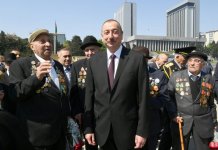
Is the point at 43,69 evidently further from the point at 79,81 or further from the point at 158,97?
the point at 158,97

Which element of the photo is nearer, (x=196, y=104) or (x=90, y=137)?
(x=90, y=137)

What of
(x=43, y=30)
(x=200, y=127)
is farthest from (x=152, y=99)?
(x=43, y=30)

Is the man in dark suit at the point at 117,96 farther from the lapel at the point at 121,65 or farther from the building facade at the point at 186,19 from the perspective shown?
the building facade at the point at 186,19

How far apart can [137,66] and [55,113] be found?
40.6 inches

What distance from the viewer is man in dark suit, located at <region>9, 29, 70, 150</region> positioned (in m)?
3.44

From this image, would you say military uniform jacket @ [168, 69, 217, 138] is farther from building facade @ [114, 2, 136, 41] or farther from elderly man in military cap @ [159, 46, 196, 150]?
building facade @ [114, 2, 136, 41]

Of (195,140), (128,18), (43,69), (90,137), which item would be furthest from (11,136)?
(128,18)

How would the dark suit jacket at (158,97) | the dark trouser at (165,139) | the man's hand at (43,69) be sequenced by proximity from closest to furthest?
the man's hand at (43,69) < the dark suit jacket at (158,97) < the dark trouser at (165,139)

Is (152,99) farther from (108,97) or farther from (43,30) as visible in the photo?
(43,30)

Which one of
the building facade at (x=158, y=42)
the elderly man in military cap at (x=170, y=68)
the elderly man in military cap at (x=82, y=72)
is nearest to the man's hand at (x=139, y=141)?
the elderly man in military cap at (x=82, y=72)

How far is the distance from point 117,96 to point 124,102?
9cm

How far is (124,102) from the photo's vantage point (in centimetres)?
331

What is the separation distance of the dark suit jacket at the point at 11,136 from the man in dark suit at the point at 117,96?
1.95 m

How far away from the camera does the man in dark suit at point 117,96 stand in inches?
130
